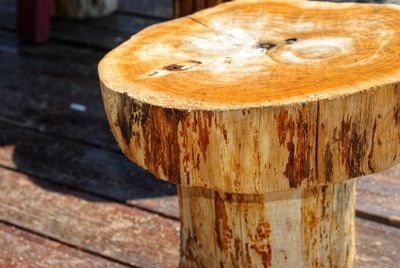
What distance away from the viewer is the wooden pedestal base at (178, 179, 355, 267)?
1.58 m

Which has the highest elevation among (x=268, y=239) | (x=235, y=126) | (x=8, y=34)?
(x=235, y=126)

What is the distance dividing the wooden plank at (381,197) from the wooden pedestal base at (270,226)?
15.7 inches

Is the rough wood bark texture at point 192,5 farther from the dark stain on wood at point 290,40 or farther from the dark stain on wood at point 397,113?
the dark stain on wood at point 397,113

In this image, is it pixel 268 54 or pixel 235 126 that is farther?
pixel 268 54

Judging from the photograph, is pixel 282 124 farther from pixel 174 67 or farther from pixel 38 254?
pixel 38 254

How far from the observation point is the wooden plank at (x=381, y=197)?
208 centimetres

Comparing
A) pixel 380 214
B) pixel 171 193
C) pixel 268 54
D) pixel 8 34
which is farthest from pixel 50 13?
pixel 268 54

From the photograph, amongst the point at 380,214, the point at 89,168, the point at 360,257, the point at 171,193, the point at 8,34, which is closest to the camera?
the point at 360,257

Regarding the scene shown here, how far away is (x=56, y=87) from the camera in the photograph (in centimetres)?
294

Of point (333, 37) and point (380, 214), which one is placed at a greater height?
point (333, 37)

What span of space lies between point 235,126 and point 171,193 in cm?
90

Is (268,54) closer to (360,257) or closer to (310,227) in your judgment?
(310,227)

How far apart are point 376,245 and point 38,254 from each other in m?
0.75

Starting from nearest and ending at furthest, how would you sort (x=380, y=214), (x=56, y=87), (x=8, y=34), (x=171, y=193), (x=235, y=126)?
(x=235, y=126) → (x=380, y=214) → (x=171, y=193) → (x=56, y=87) → (x=8, y=34)
